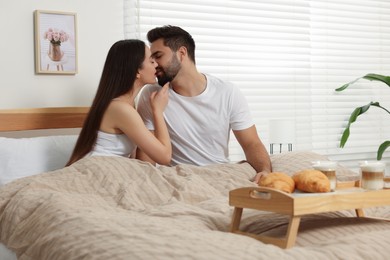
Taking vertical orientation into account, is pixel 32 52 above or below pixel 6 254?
above

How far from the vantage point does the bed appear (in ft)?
4.43

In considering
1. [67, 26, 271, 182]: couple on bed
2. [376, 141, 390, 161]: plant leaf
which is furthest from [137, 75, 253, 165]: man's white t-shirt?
[376, 141, 390, 161]: plant leaf

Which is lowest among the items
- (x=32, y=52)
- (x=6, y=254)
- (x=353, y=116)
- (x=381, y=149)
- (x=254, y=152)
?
(x=6, y=254)

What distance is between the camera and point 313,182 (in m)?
1.53

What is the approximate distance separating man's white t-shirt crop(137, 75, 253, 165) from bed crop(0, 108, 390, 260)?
13.6 inches

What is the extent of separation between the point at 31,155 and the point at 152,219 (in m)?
1.28

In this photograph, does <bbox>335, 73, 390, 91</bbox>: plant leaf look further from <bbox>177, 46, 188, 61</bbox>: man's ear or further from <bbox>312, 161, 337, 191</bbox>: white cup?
<bbox>312, 161, 337, 191</bbox>: white cup

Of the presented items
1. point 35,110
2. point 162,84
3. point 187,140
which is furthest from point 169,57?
point 35,110

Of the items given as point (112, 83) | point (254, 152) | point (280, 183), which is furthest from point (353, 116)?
point (280, 183)

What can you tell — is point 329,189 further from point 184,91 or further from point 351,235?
point 184,91

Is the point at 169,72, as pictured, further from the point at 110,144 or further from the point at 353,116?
the point at 353,116

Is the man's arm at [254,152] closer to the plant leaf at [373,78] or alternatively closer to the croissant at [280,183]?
the croissant at [280,183]

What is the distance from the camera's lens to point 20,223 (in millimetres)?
2033

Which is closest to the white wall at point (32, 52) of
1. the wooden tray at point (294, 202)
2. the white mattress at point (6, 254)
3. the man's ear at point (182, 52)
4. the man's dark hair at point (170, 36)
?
the man's dark hair at point (170, 36)
